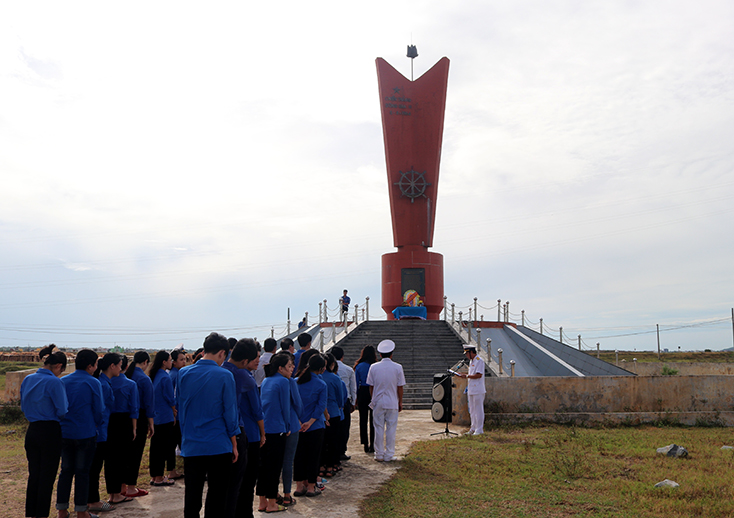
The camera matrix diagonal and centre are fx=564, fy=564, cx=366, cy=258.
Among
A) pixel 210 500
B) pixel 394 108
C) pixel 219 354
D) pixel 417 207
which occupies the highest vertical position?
pixel 394 108

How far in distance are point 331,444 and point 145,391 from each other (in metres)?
2.28

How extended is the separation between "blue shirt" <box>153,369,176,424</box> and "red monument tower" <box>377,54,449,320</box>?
18690 millimetres

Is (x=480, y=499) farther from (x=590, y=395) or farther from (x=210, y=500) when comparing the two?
(x=590, y=395)

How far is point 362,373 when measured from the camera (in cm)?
844

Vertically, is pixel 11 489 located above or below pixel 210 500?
below

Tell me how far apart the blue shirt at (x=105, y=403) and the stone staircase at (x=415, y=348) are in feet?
28.5

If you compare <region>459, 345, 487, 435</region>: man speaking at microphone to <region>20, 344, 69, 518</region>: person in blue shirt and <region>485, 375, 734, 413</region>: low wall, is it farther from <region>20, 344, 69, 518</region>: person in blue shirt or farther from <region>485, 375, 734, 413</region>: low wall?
<region>20, 344, 69, 518</region>: person in blue shirt

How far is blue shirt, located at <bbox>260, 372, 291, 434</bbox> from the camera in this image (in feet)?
17.7

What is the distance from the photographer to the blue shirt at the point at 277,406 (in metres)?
5.41

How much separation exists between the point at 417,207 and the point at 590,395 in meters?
15.9

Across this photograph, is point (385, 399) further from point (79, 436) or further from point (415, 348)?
point (415, 348)

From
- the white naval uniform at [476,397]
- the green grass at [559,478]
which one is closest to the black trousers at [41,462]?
the green grass at [559,478]

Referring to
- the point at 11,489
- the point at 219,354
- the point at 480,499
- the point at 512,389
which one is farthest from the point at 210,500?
the point at 512,389

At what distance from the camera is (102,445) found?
5844mm
